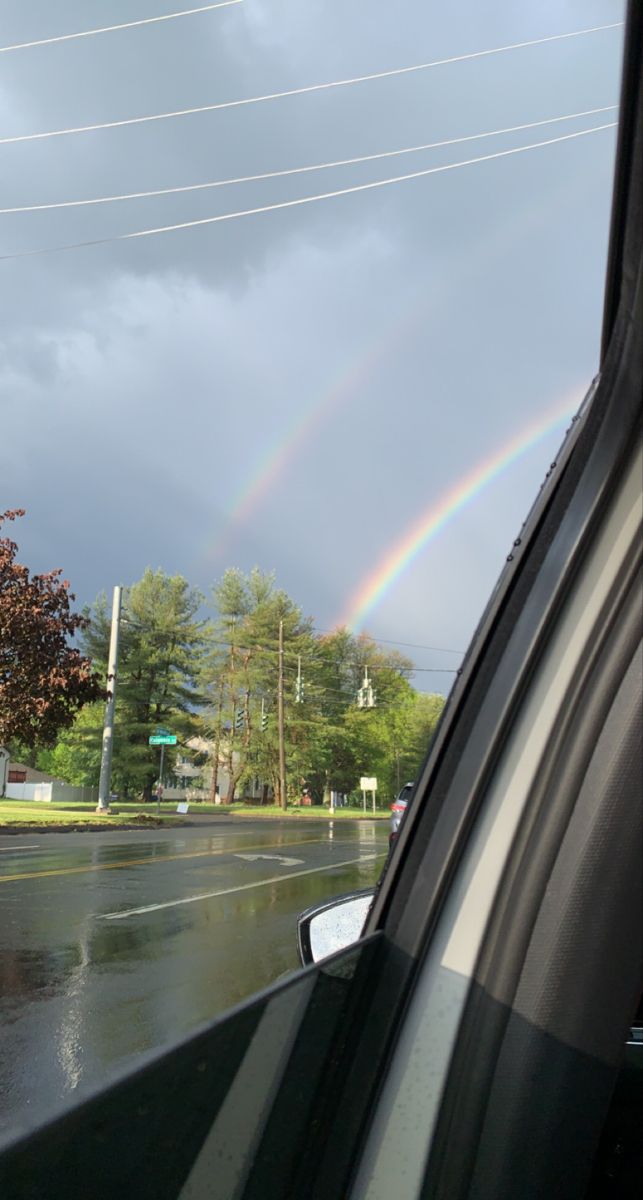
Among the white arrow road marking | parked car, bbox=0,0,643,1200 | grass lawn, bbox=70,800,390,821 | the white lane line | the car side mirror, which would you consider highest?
parked car, bbox=0,0,643,1200

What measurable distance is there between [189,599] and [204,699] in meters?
6.60

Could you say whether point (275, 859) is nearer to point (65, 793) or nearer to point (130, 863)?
point (130, 863)

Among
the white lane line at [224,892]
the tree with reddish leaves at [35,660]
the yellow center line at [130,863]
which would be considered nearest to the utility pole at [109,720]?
the tree with reddish leaves at [35,660]

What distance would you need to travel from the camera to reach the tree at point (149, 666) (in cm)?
4356

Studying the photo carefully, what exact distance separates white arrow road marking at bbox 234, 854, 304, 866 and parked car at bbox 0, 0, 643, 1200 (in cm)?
1308

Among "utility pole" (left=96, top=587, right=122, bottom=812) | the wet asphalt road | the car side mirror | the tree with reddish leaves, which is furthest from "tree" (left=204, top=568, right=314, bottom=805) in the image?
the car side mirror

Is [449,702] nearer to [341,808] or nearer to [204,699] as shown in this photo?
[204,699]

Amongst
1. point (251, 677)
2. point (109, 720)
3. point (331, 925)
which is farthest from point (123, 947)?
point (251, 677)

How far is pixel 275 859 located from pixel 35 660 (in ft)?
32.1

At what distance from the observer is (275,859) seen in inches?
567

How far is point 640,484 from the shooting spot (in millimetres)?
1077

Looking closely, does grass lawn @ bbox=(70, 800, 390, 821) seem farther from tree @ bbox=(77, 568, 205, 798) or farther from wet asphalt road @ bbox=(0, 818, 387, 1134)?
wet asphalt road @ bbox=(0, 818, 387, 1134)

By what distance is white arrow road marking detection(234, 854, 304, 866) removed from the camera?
13782mm

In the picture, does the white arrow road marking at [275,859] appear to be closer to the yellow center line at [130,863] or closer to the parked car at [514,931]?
the yellow center line at [130,863]
